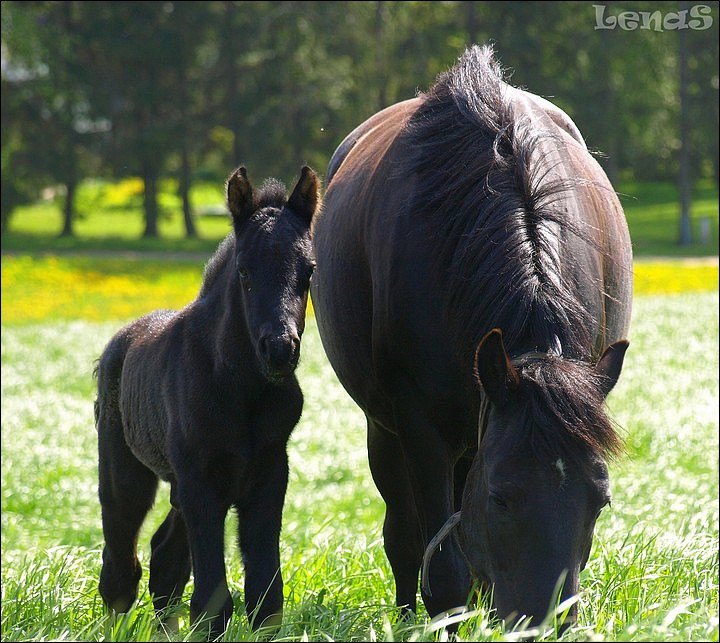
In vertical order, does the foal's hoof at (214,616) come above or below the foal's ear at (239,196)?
below

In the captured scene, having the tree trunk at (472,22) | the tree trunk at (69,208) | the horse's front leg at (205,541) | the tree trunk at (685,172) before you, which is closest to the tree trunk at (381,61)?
the tree trunk at (472,22)

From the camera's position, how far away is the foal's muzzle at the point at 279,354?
10.4 feet

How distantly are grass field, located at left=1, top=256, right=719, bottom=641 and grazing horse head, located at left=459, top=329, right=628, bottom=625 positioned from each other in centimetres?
13

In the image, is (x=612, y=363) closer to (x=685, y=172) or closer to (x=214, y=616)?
(x=214, y=616)

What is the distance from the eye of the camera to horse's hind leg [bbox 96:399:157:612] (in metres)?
4.25

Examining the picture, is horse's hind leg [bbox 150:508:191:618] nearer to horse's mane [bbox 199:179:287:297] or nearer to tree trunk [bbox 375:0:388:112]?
horse's mane [bbox 199:179:287:297]

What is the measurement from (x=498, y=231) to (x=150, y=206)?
2804cm

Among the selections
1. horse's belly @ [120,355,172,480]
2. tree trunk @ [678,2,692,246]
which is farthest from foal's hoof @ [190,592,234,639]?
tree trunk @ [678,2,692,246]

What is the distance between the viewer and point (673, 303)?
13195 millimetres

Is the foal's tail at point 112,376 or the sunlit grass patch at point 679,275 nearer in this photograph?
the foal's tail at point 112,376

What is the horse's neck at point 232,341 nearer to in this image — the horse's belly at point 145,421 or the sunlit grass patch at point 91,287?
the horse's belly at point 145,421

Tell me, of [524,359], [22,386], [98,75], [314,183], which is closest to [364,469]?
[22,386]

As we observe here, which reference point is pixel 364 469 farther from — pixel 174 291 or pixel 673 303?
pixel 174 291

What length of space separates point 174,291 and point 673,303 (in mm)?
9088
